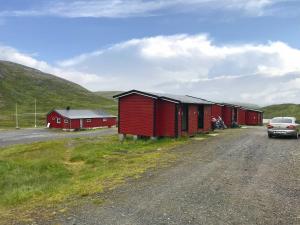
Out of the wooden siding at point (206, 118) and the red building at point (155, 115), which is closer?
the red building at point (155, 115)

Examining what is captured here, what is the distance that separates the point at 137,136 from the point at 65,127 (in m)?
39.2

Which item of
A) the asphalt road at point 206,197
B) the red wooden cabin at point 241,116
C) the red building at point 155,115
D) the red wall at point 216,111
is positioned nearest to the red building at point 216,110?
the red wall at point 216,111

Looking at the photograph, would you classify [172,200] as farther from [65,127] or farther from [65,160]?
[65,127]

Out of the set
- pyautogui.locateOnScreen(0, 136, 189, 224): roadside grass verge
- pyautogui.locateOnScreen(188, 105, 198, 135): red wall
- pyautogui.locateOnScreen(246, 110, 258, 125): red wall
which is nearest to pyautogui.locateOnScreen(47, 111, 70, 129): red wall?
pyautogui.locateOnScreen(246, 110, 258, 125): red wall

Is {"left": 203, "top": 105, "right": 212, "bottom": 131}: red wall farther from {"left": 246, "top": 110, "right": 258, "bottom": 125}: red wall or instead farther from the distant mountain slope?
the distant mountain slope

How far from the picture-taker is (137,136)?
96.7ft

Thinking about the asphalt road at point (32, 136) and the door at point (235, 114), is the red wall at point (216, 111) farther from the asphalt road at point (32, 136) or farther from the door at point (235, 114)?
the asphalt road at point (32, 136)

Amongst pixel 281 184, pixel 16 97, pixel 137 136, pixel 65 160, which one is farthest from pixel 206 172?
pixel 16 97

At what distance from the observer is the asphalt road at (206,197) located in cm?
884

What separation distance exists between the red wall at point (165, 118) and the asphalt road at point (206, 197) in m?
10.9

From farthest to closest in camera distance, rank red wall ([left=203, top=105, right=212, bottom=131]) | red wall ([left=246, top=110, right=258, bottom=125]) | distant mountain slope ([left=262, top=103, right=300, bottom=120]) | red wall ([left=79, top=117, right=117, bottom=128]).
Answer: distant mountain slope ([left=262, top=103, right=300, bottom=120]), red wall ([left=79, top=117, right=117, bottom=128]), red wall ([left=246, top=110, right=258, bottom=125]), red wall ([left=203, top=105, right=212, bottom=131])

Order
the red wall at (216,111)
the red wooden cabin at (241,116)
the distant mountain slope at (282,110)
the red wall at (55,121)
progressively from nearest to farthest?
1. the red wall at (216,111)
2. the red wooden cabin at (241,116)
3. the red wall at (55,121)
4. the distant mountain slope at (282,110)

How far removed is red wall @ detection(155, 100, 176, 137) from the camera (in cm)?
2792

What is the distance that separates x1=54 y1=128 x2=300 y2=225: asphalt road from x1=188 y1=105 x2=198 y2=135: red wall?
1325cm
